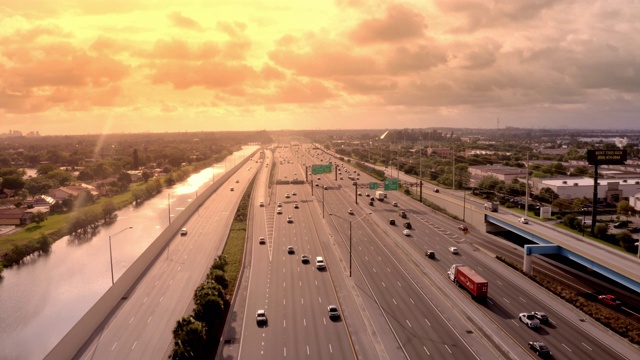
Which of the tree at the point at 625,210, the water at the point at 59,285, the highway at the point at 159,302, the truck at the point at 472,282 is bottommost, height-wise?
the water at the point at 59,285

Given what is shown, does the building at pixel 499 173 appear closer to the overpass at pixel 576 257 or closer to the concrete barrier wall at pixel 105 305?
the overpass at pixel 576 257

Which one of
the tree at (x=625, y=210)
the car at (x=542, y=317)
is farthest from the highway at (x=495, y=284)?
the tree at (x=625, y=210)

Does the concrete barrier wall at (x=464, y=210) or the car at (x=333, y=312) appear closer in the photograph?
the car at (x=333, y=312)

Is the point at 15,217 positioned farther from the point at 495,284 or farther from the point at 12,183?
the point at 495,284

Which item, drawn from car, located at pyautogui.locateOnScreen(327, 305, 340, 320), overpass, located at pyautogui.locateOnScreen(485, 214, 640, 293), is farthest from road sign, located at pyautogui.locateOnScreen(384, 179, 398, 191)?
car, located at pyautogui.locateOnScreen(327, 305, 340, 320)

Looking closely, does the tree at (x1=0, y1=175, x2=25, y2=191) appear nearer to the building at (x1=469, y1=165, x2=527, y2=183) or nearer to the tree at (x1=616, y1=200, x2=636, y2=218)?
the building at (x1=469, y1=165, x2=527, y2=183)

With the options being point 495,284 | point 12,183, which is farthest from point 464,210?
point 12,183
